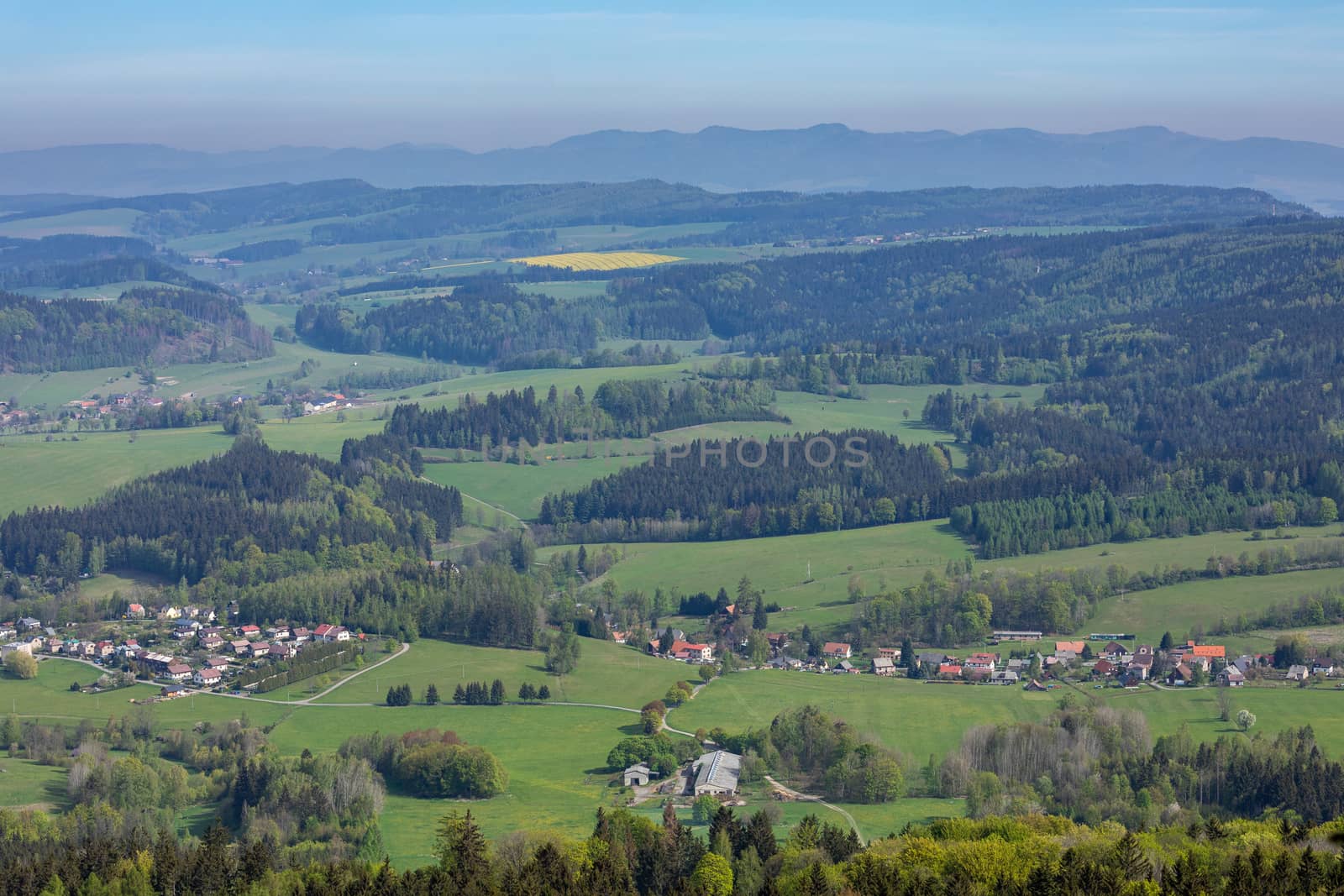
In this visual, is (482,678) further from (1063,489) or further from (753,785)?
(1063,489)

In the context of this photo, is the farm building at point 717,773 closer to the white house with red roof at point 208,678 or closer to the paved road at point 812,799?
the paved road at point 812,799

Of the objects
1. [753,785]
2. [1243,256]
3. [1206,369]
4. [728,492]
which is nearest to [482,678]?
[753,785]

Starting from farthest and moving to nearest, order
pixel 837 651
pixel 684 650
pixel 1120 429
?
pixel 1120 429
pixel 684 650
pixel 837 651

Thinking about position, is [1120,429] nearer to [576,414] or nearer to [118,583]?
[576,414]

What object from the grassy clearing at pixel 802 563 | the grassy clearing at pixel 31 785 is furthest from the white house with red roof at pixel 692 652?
the grassy clearing at pixel 31 785

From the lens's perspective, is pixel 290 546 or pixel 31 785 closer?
pixel 31 785

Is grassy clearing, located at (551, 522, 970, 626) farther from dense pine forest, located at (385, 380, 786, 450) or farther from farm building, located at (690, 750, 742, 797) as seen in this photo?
dense pine forest, located at (385, 380, 786, 450)

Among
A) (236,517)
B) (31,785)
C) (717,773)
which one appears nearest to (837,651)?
(717,773)
